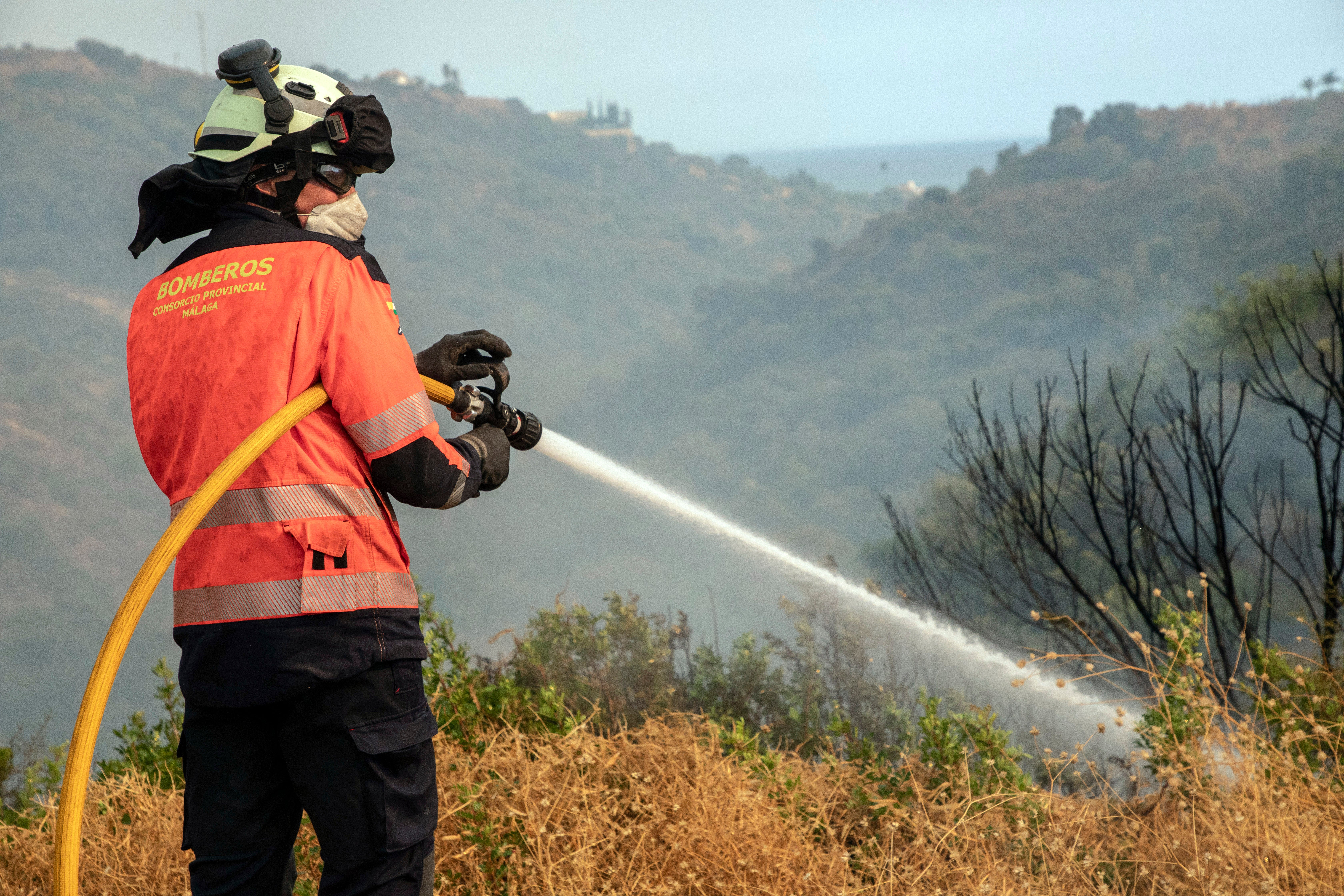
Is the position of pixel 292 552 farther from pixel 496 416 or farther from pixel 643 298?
pixel 643 298

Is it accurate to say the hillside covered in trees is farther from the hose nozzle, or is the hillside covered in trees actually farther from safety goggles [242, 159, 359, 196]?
safety goggles [242, 159, 359, 196]

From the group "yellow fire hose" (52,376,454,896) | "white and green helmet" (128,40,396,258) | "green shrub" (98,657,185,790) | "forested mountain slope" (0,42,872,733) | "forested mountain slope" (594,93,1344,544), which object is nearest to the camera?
"yellow fire hose" (52,376,454,896)

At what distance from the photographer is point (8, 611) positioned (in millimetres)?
45031

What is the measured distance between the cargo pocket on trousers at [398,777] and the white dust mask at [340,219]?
1.25m

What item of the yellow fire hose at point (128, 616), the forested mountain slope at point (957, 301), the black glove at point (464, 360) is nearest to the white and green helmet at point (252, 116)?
the black glove at point (464, 360)

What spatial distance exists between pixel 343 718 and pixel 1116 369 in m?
47.8

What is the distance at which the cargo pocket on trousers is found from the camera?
83.0 inches

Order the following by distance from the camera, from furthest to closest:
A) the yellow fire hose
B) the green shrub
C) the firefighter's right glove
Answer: the green shrub
the firefighter's right glove
the yellow fire hose

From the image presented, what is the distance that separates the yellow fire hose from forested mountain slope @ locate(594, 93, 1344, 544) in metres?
54.1

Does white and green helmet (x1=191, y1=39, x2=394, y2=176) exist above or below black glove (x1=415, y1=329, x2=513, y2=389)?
above

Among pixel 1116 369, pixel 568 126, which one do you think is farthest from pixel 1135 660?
pixel 568 126

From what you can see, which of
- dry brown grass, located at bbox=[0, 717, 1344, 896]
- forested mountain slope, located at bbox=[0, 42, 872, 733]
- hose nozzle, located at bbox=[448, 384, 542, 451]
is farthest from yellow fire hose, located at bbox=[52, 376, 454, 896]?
forested mountain slope, located at bbox=[0, 42, 872, 733]

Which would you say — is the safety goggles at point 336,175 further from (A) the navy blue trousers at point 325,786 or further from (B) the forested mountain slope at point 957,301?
(B) the forested mountain slope at point 957,301

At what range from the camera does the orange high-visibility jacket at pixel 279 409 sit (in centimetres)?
211
